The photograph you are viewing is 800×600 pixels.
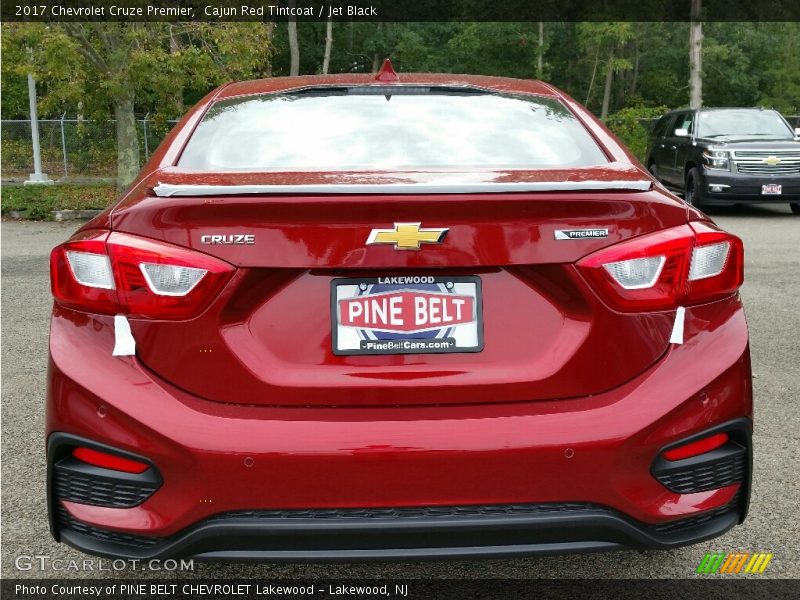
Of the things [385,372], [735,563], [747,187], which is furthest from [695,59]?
[385,372]

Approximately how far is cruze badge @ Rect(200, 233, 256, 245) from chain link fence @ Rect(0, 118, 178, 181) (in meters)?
23.2

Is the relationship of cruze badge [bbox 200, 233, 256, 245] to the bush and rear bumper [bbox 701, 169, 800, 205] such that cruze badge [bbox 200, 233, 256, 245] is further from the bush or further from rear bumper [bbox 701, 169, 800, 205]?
the bush

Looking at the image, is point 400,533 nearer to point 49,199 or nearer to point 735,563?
point 735,563

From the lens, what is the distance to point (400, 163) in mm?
2816

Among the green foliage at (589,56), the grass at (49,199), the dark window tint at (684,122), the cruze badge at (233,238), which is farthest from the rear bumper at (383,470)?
the green foliage at (589,56)

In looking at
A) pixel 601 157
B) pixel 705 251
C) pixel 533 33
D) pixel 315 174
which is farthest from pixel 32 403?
pixel 533 33

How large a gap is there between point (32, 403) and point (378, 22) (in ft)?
192

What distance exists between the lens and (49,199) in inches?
666

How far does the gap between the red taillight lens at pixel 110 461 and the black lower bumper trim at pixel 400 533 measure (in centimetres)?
19

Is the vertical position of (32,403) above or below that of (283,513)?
below

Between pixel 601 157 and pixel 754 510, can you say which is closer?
pixel 601 157

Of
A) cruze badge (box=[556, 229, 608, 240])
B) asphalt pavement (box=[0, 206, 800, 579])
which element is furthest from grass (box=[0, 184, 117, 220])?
cruze badge (box=[556, 229, 608, 240])

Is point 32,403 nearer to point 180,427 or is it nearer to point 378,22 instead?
point 180,427

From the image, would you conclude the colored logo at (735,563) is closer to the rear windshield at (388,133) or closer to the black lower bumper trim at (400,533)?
the black lower bumper trim at (400,533)
